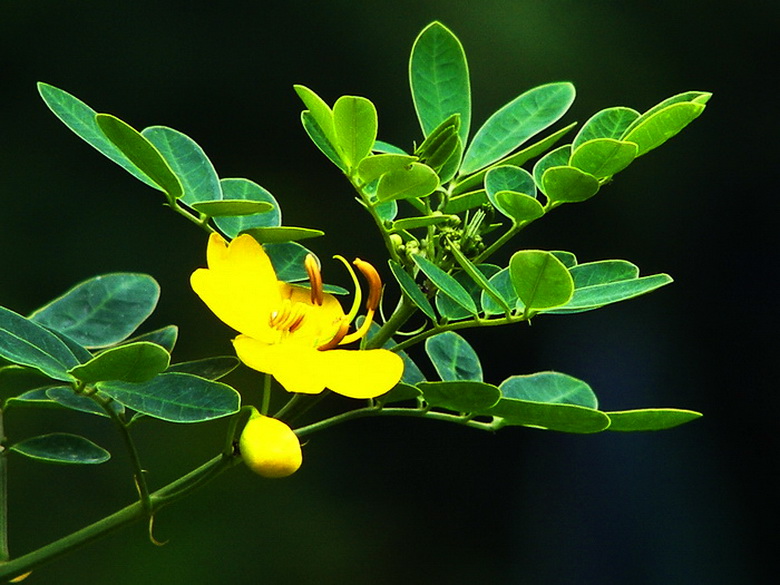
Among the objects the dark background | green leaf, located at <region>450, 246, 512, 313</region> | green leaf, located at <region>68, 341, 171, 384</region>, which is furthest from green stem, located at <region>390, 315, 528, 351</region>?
the dark background

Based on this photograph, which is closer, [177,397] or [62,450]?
[177,397]

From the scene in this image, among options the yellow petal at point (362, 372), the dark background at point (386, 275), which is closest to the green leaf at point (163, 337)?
the yellow petal at point (362, 372)

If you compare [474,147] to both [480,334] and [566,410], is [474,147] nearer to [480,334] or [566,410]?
[566,410]

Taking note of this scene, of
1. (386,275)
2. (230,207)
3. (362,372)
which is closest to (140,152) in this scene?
(230,207)

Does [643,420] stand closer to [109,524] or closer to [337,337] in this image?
[337,337]

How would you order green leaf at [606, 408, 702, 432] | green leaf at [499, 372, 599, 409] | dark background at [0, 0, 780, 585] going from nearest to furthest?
green leaf at [606, 408, 702, 432] → green leaf at [499, 372, 599, 409] → dark background at [0, 0, 780, 585]

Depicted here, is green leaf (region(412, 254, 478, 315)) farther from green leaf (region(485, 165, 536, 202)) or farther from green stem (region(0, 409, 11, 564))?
green stem (region(0, 409, 11, 564))
